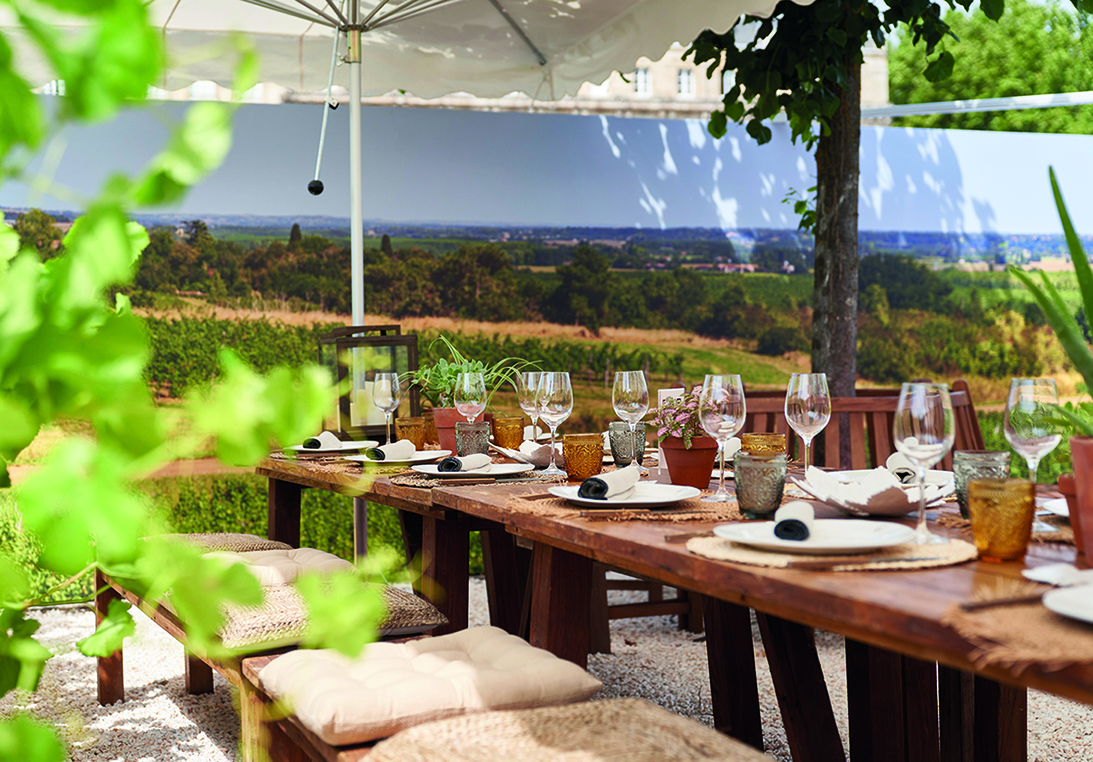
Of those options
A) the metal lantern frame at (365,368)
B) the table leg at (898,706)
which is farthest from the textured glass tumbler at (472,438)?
the table leg at (898,706)

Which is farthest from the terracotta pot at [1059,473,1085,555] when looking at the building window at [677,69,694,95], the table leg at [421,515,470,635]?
the building window at [677,69,694,95]

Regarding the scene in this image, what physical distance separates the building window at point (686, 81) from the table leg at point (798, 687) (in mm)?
5836

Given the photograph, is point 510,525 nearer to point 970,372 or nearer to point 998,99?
point 970,372

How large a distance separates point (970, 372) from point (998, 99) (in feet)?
→ 7.33

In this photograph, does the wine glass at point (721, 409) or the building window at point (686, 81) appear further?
the building window at point (686, 81)

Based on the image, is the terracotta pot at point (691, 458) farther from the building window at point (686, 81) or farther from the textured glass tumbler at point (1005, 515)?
the building window at point (686, 81)

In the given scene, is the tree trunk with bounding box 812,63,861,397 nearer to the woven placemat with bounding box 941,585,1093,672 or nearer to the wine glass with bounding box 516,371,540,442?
the wine glass with bounding box 516,371,540,442

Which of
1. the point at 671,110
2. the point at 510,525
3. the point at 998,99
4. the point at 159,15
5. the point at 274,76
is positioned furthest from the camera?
the point at 998,99

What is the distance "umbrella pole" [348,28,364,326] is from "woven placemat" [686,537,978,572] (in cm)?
240

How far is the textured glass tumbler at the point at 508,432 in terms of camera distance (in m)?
2.69

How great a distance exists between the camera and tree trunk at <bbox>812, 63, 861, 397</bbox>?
3818mm

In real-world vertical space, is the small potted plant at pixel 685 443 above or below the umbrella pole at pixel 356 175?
below

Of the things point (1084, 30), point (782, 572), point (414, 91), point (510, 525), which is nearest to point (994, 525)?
point (782, 572)

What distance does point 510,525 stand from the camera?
5.75 ft
